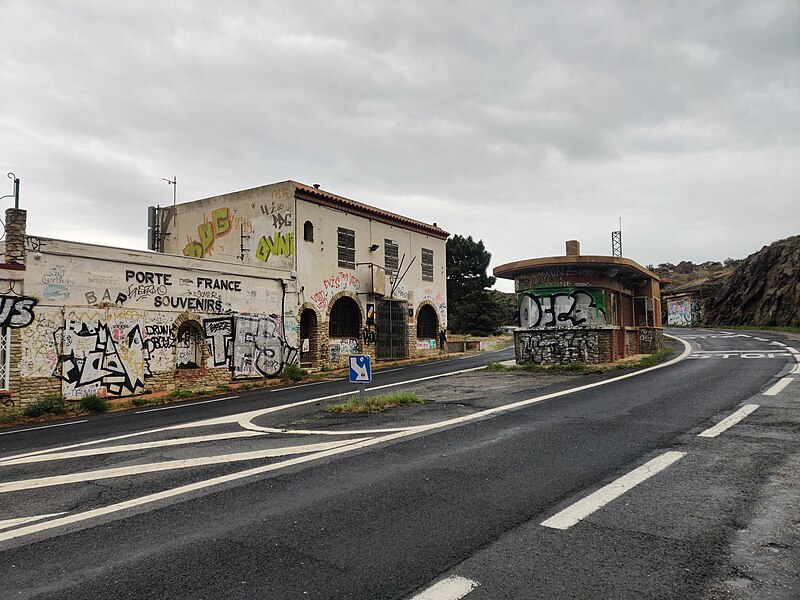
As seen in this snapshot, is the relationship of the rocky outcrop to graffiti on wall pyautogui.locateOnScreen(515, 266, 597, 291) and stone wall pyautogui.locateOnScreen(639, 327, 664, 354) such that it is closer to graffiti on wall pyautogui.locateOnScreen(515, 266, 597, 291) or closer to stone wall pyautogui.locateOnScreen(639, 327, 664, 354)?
stone wall pyautogui.locateOnScreen(639, 327, 664, 354)

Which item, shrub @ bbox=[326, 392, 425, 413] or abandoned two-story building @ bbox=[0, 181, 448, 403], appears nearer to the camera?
shrub @ bbox=[326, 392, 425, 413]

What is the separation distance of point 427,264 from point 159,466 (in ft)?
80.2

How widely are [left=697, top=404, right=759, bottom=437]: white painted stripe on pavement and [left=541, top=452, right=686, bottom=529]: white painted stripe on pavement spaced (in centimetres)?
138

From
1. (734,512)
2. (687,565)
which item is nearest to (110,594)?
(687,565)

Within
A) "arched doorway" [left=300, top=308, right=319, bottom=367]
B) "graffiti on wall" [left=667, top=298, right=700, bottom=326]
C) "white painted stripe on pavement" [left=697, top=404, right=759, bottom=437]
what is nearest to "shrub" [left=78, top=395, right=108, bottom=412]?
"arched doorway" [left=300, top=308, right=319, bottom=367]

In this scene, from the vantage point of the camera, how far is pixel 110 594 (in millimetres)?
3398

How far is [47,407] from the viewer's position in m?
14.0

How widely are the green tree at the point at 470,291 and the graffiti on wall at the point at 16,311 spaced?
34.5 m

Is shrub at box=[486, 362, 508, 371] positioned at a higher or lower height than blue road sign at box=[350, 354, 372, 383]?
lower

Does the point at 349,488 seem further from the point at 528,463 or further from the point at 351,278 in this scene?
the point at 351,278

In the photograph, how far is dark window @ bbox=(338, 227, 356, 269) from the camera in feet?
81.3

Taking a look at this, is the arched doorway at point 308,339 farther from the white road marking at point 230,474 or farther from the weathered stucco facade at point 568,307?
the white road marking at point 230,474

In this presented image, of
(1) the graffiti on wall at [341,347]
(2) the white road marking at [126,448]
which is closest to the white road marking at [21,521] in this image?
(2) the white road marking at [126,448]

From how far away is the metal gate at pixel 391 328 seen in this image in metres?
26.7
